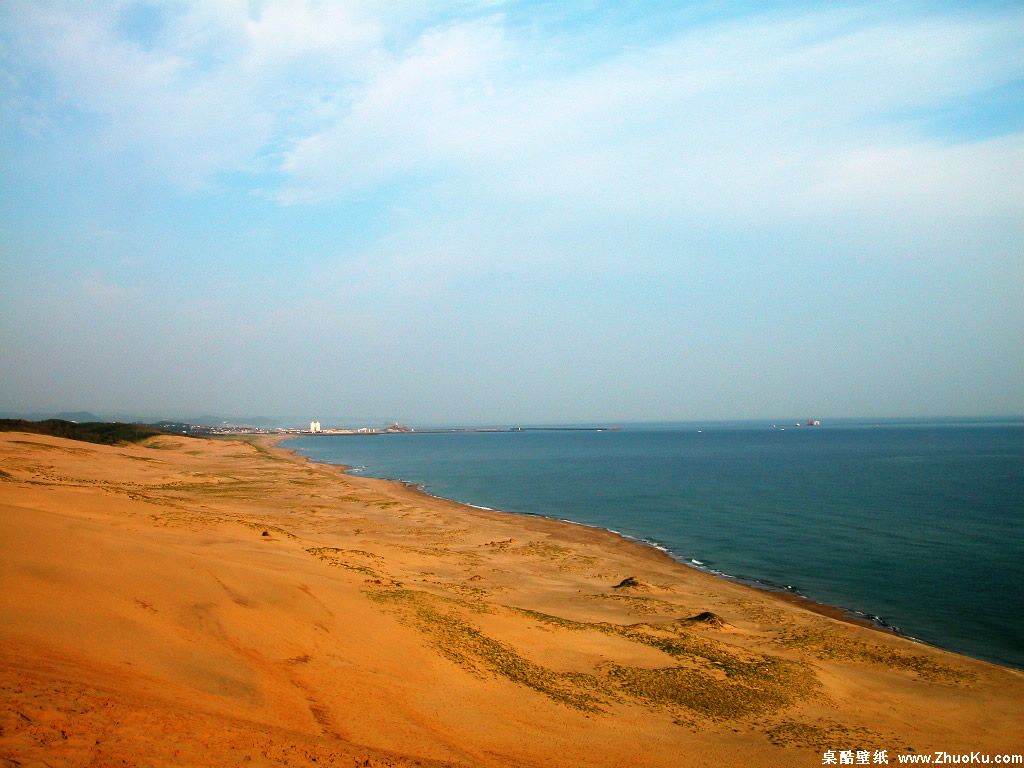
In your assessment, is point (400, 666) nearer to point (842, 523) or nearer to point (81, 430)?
point (842, 523)

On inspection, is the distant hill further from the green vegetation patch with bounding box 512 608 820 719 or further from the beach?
the green vegetation patch with bounding box 512 608 820 719

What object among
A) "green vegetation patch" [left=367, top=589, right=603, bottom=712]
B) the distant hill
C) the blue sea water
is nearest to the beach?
"green vegetation patch" [left=367, top=589, right=603, bottom=712]

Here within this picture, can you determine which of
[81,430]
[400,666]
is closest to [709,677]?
[400,666]

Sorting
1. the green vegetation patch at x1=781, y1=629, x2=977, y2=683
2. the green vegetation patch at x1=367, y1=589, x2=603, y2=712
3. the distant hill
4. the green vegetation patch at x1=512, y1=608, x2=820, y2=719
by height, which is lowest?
the green vegetation patch at x1=781, y1=629, x2=977, y2=683

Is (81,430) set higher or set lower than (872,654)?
higher

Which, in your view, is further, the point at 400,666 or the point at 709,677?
the point at 709,677

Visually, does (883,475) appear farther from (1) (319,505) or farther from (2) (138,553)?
(2) (138,553)

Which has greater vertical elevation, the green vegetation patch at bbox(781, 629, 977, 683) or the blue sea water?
the green vegetation patch at bbox(781, 629, 977, 683)
